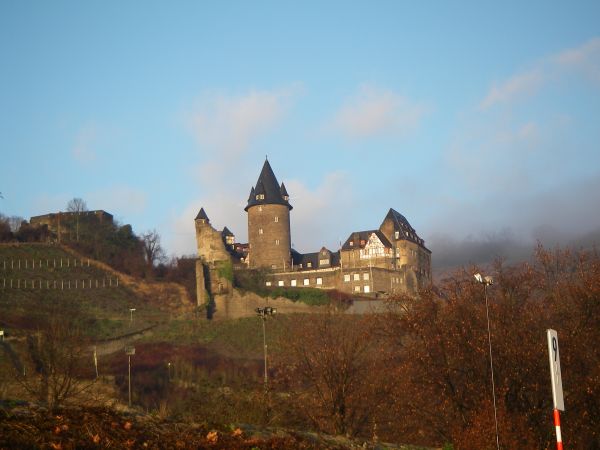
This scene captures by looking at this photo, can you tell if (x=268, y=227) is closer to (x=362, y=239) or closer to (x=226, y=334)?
(x=362, y=239)

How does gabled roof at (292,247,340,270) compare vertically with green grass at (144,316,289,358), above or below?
above

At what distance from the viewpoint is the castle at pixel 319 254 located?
72312 millimetres

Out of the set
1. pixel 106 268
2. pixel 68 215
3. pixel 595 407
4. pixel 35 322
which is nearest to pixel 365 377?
pixel 595 407

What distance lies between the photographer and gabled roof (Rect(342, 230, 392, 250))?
76.2 m

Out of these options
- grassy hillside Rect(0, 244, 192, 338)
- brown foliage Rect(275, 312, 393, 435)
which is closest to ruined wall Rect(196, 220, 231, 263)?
grassy hillside Rect(0, 244, 192, 338)

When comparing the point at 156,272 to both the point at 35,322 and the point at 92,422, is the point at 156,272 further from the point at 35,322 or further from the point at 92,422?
the point at 92,422

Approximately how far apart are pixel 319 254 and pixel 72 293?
25.0 m

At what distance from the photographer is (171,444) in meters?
8.70

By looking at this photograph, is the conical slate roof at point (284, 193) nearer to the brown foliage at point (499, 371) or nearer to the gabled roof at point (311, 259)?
the gabled roof at point (311, 259)

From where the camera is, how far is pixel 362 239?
77.0 metres

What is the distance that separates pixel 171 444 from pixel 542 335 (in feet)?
52.7

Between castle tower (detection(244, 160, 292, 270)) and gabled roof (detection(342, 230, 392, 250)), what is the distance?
567 centimetres

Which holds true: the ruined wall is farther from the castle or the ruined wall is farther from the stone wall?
the stone wall

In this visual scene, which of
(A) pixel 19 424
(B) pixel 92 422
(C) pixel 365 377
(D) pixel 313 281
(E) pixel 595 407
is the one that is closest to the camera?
(A) pixel 19 424
